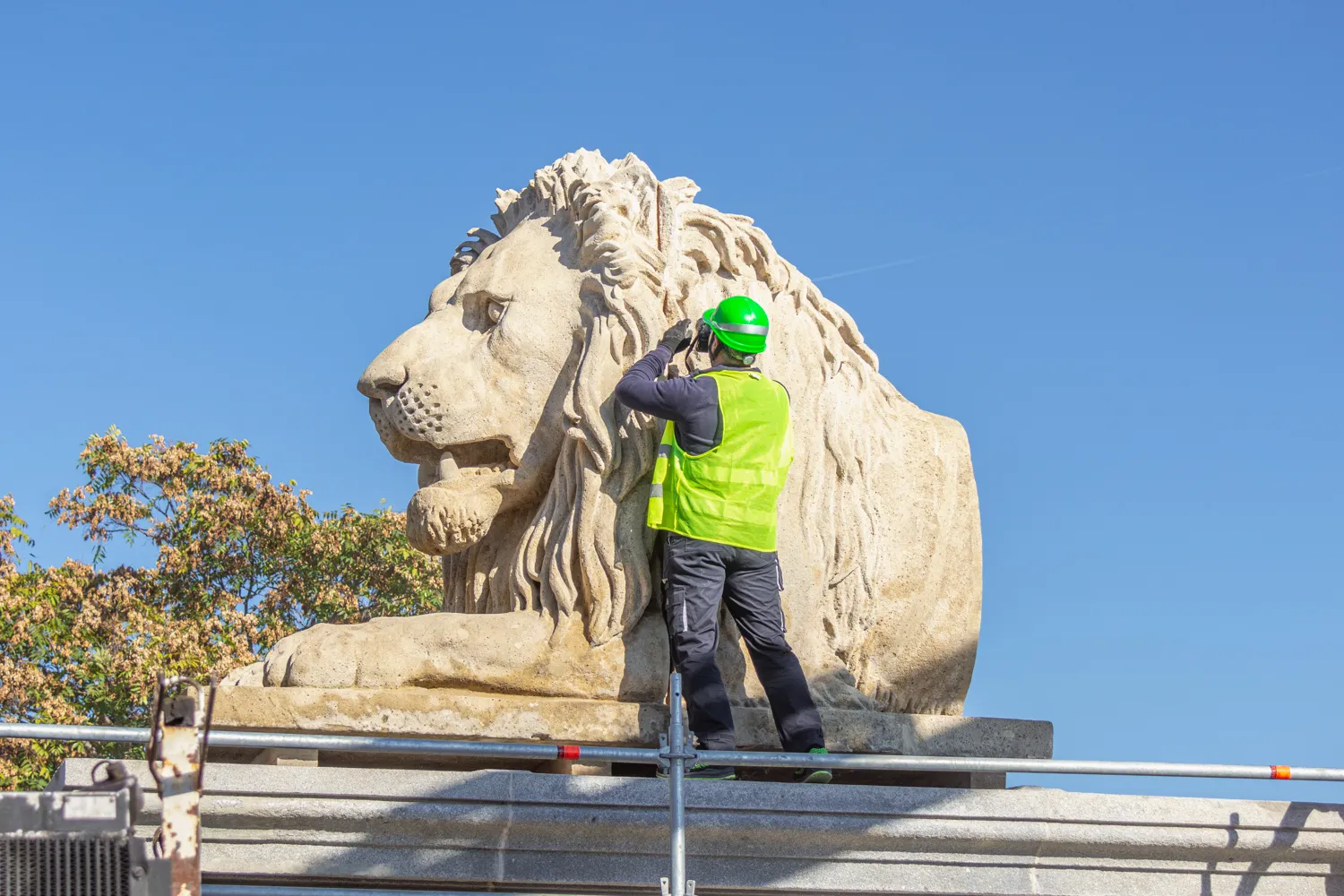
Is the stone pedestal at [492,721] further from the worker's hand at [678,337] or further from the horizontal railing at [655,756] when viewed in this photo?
the worker's hand at [678,337]

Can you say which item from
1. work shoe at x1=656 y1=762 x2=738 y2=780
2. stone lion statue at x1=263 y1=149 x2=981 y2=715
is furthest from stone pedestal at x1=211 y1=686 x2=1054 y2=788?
work shoe at x1=656 y1=762 x2=738 y2=780

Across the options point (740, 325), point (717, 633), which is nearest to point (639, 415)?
point (740, 325)

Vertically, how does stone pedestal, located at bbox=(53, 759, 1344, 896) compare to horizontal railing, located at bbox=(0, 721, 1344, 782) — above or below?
below

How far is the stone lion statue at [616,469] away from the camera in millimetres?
6117

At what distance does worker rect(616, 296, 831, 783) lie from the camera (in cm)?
576

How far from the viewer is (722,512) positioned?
5957mm

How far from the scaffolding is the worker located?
26 cm

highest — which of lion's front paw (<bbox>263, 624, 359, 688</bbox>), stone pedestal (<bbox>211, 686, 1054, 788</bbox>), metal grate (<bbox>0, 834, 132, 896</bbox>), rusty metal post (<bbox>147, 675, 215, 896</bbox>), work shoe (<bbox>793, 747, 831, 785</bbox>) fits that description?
lion's front paw (<bbox>263, 624, 359, 688</bbox>)

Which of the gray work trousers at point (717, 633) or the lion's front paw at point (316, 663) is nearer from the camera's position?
the gray work trousers at point (717, 633)

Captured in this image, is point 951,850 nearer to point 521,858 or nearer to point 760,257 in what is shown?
point 521,858

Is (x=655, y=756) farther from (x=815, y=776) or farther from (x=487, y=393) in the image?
(x=487, y=393)

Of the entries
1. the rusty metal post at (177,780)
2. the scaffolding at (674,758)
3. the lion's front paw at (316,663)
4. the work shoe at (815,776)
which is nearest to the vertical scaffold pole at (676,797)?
the scaffolding at (674,758)

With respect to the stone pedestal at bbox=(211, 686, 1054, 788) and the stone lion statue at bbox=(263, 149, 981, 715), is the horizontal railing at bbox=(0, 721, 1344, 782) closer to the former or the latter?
the stone pedestal at bbox=(211, 686, 1054, 788)

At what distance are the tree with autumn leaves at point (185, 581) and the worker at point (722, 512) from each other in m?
9.56
